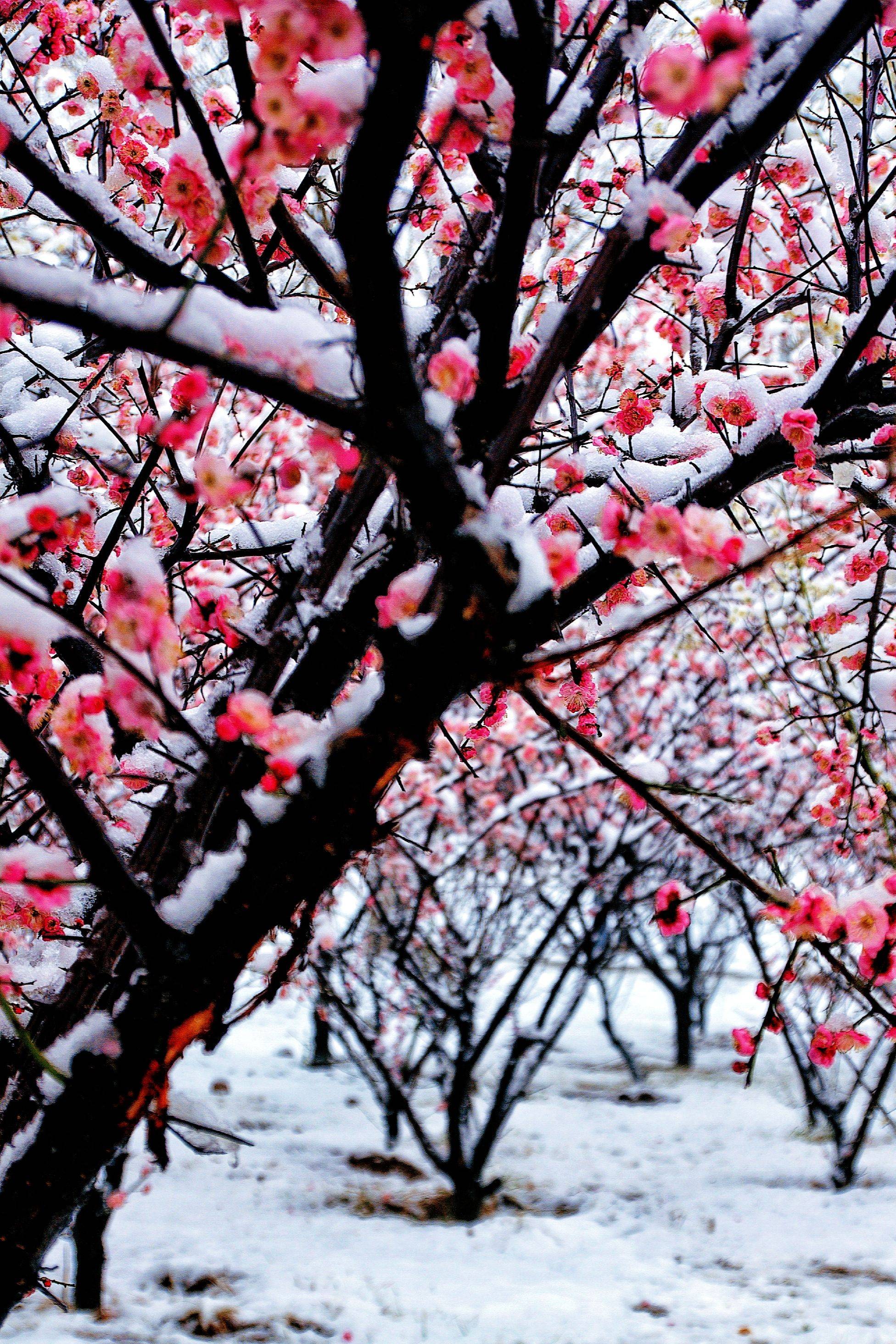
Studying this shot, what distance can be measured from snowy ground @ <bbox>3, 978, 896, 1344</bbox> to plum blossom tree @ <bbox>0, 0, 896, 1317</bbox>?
1.02 metres

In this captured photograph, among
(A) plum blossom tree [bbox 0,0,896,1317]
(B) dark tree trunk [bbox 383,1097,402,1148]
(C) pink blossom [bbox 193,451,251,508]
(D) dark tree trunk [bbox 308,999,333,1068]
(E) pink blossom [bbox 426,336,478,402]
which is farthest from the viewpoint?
(D) dark tree trunk [bbox 308,999,333,1068]

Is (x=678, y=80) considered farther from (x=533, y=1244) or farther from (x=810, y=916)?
(x=533, y=1244)

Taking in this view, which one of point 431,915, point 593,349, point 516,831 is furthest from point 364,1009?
point 593,349

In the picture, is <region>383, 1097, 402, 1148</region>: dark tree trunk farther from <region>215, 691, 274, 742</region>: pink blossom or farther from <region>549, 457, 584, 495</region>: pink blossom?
<region>215, 691, 274, 742</region>: pink blossom

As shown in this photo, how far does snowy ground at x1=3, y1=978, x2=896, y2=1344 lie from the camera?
438 cm

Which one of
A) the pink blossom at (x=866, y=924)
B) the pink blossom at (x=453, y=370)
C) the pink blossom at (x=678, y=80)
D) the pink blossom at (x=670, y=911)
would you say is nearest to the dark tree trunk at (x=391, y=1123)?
the pink blossom at (x=670, y=911)

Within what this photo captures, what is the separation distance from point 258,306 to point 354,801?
96 cm

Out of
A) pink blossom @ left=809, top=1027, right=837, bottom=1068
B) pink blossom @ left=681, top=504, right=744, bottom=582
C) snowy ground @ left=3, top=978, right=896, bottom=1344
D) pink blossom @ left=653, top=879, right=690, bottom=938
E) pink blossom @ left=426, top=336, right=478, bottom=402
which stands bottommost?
snowy ground @ left=3, top=978, right=896, bottom=1344

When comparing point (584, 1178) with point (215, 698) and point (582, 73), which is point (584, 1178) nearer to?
point (215, 698)

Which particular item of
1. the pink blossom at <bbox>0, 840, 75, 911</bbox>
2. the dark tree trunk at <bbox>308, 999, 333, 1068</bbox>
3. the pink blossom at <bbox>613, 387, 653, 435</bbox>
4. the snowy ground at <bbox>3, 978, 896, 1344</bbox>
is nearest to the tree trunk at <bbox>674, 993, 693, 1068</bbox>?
the snowy ground at <bbox>3, 978, 896, 1344</bbox>

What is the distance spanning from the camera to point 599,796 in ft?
28.1

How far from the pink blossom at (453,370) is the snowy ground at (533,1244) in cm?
207

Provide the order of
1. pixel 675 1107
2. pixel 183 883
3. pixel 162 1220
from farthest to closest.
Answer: pixel 675 1107 < pixel 162 1220 < pixel 183 883

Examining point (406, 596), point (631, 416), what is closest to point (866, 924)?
point (406, 596)
